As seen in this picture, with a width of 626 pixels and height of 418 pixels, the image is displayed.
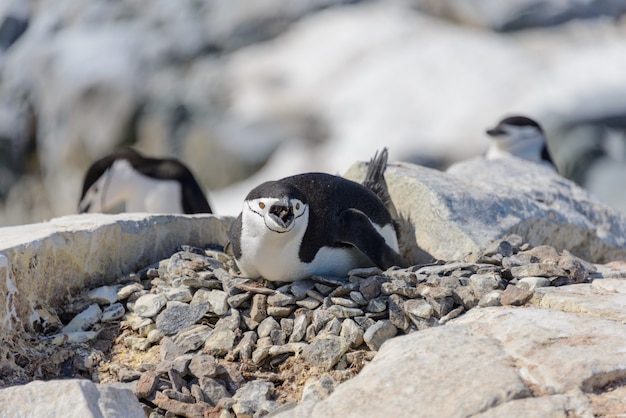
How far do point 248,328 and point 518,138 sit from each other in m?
5.65

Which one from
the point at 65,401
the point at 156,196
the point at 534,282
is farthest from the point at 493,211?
the point at 156,196

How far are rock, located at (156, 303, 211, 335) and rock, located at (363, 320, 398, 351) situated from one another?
2.47ft

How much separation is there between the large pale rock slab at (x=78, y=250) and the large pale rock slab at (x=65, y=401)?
793 mm

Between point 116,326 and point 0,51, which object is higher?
point 0,51

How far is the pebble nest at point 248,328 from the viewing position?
3.26 m

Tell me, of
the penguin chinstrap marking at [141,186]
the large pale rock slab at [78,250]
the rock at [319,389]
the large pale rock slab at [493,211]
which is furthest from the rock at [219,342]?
the penguin chinstrap marking at [141,186]

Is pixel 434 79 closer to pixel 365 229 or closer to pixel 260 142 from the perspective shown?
pixel 260 142

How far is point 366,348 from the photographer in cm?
344

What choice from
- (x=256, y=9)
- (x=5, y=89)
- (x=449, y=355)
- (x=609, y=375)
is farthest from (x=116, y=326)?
A: (x=5, y=89)

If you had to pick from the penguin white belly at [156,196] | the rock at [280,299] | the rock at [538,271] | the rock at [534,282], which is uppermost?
the rock at [280,299]

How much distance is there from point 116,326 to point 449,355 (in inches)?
64.3

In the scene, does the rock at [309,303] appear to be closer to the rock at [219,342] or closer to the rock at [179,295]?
the rock at [219,342]

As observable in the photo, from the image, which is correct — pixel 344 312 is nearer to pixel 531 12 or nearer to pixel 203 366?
pixel 203 366

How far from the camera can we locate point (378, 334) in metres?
3.41
